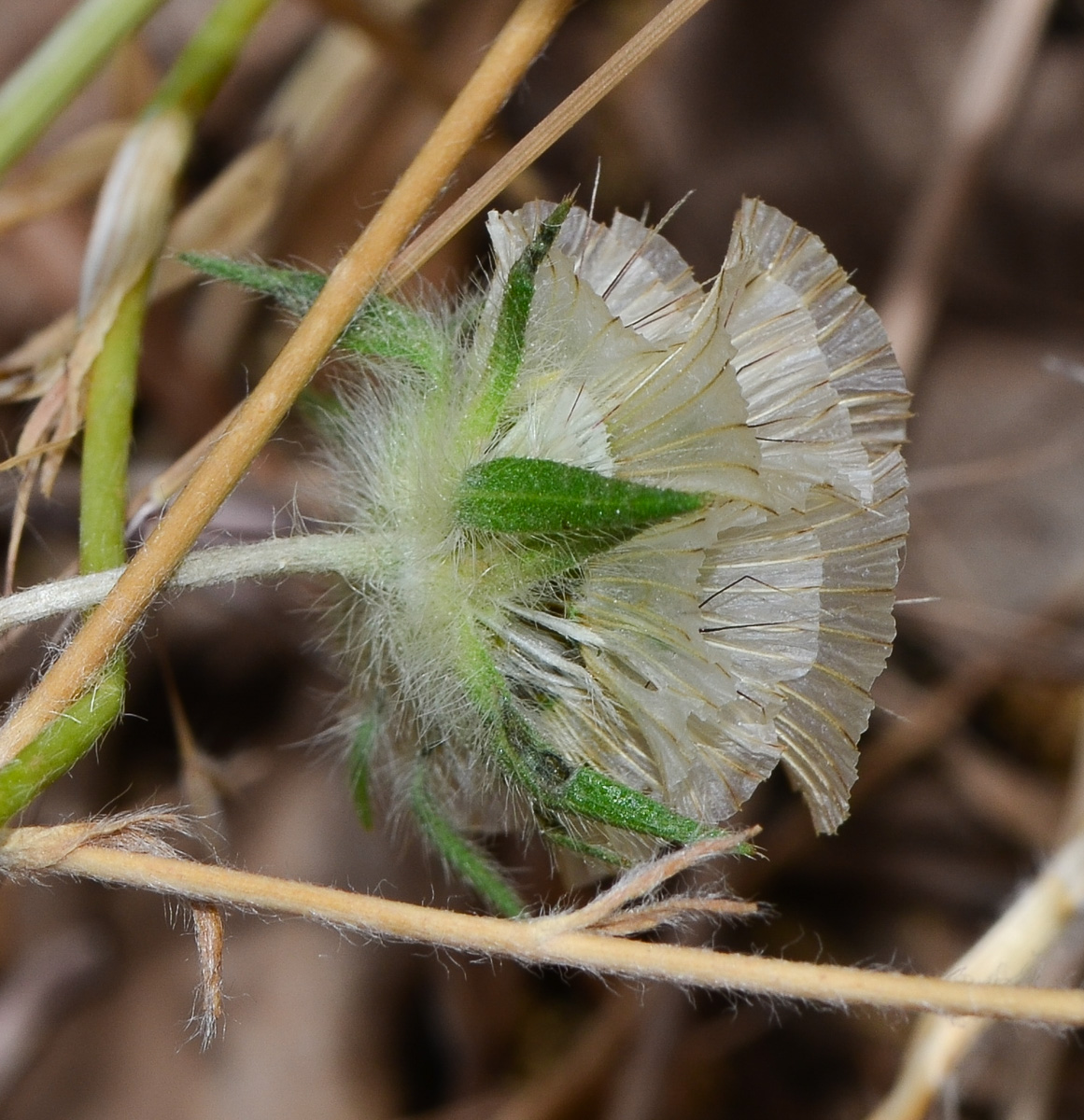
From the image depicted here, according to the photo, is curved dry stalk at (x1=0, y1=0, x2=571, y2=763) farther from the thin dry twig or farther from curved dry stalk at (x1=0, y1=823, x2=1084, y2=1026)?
the thin dry twig

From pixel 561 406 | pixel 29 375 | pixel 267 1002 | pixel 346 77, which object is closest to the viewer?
pixel 561 406

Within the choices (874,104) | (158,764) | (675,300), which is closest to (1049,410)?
(874,104)

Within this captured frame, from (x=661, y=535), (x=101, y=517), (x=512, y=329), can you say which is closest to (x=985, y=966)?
(x=661, y=535)

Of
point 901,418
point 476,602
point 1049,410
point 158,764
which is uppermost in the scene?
point 901,418

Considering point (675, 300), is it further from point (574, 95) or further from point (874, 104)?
point (874, 104)

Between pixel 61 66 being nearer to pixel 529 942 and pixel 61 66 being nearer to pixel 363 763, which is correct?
pixel 363 763

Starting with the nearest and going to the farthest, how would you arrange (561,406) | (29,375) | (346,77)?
1. (561,406)
2. (29,375)
3. (346,77)
